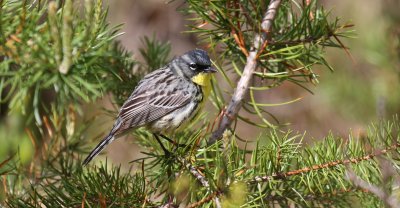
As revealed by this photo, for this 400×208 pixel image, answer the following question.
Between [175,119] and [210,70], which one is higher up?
[210,70]

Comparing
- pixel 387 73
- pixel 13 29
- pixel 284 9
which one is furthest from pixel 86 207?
pixel 387 73

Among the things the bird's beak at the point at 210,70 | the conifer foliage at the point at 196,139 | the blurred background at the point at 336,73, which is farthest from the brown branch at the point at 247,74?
the blurred background at the point at 336,73

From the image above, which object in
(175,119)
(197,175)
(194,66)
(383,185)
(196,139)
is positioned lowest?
(383,185)

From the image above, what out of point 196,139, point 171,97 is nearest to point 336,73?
point 171,97

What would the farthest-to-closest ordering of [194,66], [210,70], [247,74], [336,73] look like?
1. [336,73]
2. [194,66]
3. [210,70]
4. [247,74]

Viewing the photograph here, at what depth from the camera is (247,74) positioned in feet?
7.25

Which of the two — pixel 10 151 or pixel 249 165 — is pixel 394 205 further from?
pixel 10 151

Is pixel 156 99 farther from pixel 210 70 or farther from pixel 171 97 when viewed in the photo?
pixel 210 70

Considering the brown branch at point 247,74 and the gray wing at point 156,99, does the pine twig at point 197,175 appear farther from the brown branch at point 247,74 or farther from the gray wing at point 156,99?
the gray wing at point 156,99

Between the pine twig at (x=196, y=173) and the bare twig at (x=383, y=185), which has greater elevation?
the pine twig at (x=196, y=173)

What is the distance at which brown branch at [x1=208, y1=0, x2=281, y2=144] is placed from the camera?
2.21 metres

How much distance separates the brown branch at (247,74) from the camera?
86.8 inches

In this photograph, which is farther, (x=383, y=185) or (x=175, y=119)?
(x=175, y=119)

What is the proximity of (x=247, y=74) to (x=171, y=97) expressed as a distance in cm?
113
